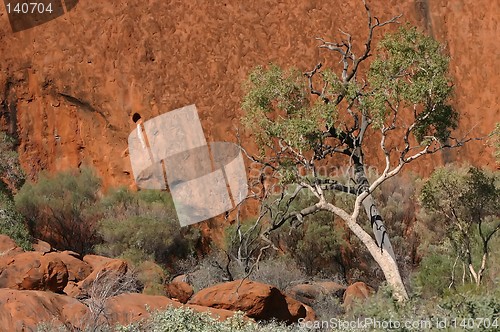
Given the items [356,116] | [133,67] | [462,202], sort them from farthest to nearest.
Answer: [133,67] → [462,202] → [356,116]

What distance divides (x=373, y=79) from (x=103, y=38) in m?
13.7

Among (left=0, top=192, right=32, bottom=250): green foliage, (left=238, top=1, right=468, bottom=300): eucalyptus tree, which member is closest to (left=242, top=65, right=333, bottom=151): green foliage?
(left=238, top=1, right=468, bottom=300): eucalyptus tree

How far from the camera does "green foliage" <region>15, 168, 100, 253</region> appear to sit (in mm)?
24219

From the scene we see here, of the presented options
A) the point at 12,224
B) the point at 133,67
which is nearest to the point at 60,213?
the point at 12,224

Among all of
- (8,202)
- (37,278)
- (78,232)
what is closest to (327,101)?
(37,278)

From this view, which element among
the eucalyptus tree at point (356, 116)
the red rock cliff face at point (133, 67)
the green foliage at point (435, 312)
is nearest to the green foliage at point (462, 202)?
the eucalyptus tree at point (356, 116)

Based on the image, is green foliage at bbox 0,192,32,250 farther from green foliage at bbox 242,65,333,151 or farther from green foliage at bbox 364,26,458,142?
green foliage at bbox 364,26,458,142

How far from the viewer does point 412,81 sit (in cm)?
1628

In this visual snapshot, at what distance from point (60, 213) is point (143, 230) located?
2.91 m

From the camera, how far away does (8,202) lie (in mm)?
21141

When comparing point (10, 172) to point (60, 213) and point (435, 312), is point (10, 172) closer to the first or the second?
point (60, 213)

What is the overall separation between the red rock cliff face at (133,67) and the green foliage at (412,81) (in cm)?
1150

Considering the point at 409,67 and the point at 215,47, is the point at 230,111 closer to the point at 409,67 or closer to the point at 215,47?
the point at 215,47

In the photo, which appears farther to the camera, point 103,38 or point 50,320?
point 103,38
